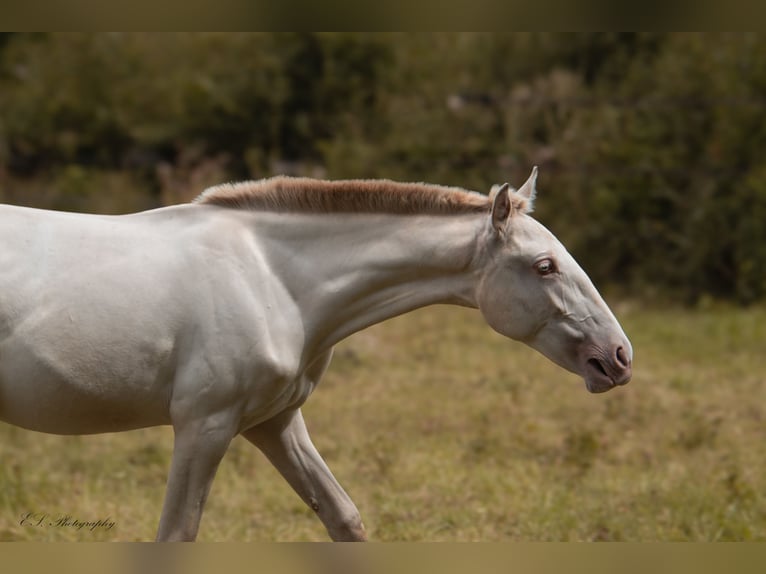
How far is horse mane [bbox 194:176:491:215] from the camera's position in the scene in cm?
359

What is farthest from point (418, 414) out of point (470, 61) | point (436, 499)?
point (470, 61)

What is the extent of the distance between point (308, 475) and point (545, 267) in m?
1.10

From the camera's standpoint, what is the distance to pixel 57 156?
1633cm

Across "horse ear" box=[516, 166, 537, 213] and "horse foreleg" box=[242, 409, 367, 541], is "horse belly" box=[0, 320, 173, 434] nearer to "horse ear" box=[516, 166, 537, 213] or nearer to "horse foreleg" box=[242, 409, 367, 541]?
"horse foreleg" box=[242, 409, 367, 541]

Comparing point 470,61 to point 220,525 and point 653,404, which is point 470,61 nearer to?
point 653,404

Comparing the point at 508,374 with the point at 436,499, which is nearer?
the point at 436,499

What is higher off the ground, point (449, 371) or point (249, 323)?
point (249, 323)

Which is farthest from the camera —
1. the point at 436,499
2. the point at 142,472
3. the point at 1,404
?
the point at 142,472

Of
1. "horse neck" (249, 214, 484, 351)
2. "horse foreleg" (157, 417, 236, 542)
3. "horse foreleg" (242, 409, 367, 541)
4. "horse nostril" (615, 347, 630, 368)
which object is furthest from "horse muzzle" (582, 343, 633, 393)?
"horse foreleg" (157, 417, 236, 542)

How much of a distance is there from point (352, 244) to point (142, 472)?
8.84 feet

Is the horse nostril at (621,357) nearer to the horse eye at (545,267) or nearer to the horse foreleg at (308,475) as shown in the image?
the horse eye at (545,267)

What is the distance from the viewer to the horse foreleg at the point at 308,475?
377 cm

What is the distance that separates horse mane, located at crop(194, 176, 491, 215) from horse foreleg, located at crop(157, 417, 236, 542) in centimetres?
75

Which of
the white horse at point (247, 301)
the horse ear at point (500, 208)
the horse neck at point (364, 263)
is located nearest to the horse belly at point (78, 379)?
the white horse at point (247, 301)
